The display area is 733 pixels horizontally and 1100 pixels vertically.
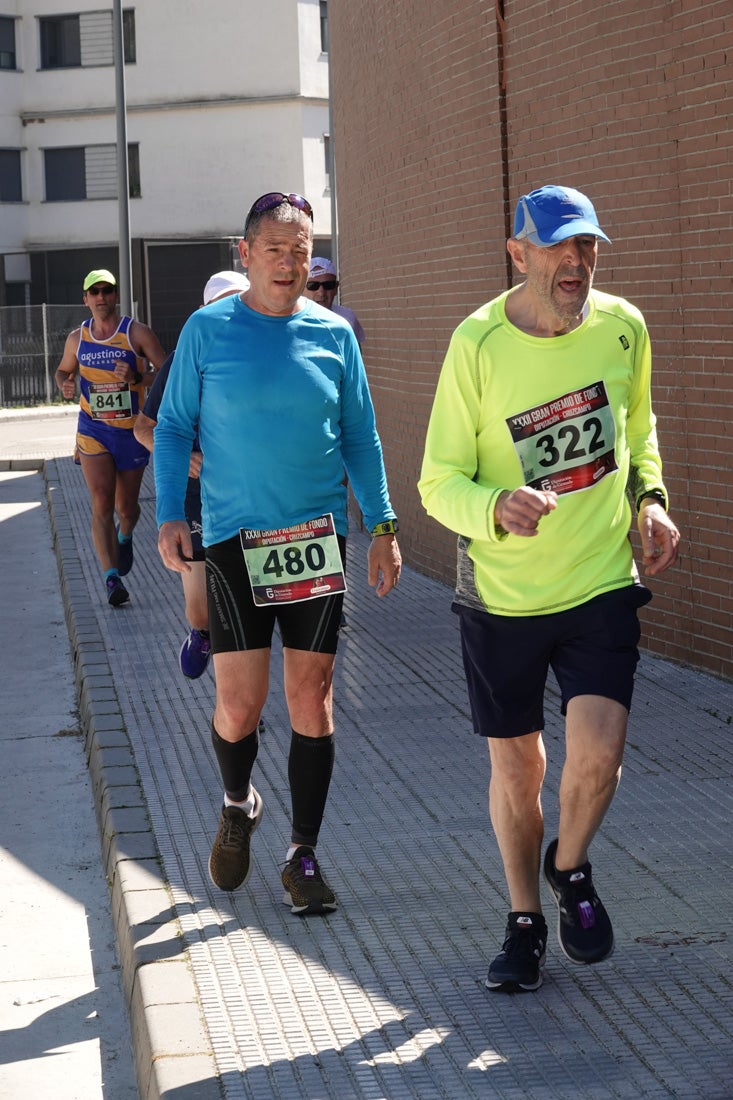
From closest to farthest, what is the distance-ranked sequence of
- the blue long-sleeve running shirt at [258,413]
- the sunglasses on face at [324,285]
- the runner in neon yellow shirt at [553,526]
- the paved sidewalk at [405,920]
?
the paved sidewalk at [405,920]
the runner in neon yellow shirt at [553,526]
the blue long-sleeve running shirt at [258,413]
the sunglasses on face at [324,285]

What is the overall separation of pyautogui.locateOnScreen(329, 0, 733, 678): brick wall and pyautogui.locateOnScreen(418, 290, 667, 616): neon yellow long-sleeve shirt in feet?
12.5

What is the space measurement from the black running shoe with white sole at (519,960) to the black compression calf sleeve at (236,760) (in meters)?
1.22

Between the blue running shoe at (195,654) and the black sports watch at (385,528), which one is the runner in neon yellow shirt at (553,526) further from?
the blue running shoe at (195,654)

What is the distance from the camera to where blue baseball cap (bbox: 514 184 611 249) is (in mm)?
4191

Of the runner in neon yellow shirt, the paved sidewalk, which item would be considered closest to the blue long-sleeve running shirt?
the runner in neon yellow shirt

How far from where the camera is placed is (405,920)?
17.0 feet

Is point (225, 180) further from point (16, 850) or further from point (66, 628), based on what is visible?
point (16, 850)

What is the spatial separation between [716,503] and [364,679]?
1942mm

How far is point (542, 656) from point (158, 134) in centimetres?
4353

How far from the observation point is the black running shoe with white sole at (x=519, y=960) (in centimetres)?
452

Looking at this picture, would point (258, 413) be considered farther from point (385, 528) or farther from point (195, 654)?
point (195, 654)

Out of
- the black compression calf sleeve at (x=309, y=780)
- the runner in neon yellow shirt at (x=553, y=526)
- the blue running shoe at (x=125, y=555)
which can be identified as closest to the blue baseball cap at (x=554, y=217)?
the runner in neon yellow shirt at (x=553, y=526)

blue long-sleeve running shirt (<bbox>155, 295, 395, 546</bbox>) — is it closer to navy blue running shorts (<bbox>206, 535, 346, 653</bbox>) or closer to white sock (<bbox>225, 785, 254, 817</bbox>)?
navy blue running shorts (<bbox>206, 535, 346, 653</bbox>)

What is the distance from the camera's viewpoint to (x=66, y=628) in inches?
468
